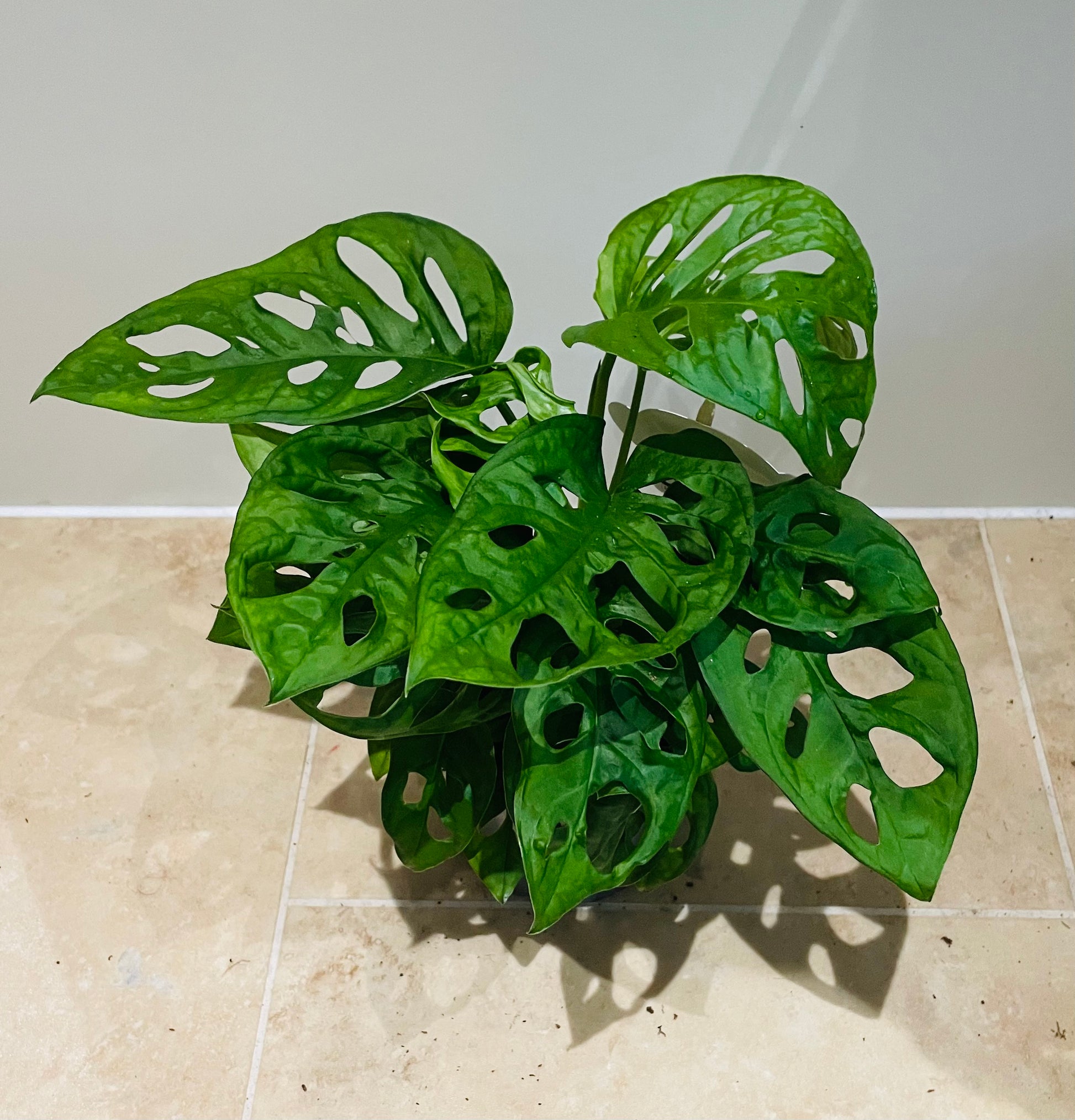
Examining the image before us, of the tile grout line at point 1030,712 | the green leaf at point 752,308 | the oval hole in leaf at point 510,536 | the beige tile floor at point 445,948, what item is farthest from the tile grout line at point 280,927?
the tile grout line at point 1030,712

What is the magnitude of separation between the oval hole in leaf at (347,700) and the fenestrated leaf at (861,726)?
2.25 feet

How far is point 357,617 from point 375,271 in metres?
0.61

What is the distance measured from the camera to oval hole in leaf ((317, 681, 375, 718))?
148 cm

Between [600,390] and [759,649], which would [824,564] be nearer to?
[600,390]

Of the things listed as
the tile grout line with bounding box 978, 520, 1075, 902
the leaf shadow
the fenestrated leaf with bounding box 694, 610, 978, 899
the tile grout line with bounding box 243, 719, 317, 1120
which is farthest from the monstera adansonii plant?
the tile grout line with bounding box 978, 520, 1075, 902

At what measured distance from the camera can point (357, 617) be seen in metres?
0.96

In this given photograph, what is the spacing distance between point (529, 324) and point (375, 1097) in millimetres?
941

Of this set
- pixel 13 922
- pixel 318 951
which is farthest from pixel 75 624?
pixel 318 951

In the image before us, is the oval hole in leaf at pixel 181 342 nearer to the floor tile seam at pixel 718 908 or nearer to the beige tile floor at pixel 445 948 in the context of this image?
the beige tile floor at pixel 445 948

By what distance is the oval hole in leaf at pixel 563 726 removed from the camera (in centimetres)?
95

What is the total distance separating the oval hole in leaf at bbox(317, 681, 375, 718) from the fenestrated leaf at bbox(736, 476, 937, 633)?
2.32ft

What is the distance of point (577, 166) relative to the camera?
130 centimetres

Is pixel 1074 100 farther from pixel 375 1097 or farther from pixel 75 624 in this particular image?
pixel 75 624

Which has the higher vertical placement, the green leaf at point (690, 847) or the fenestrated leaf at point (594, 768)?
the fenestrated leaf at point (594, 768)
